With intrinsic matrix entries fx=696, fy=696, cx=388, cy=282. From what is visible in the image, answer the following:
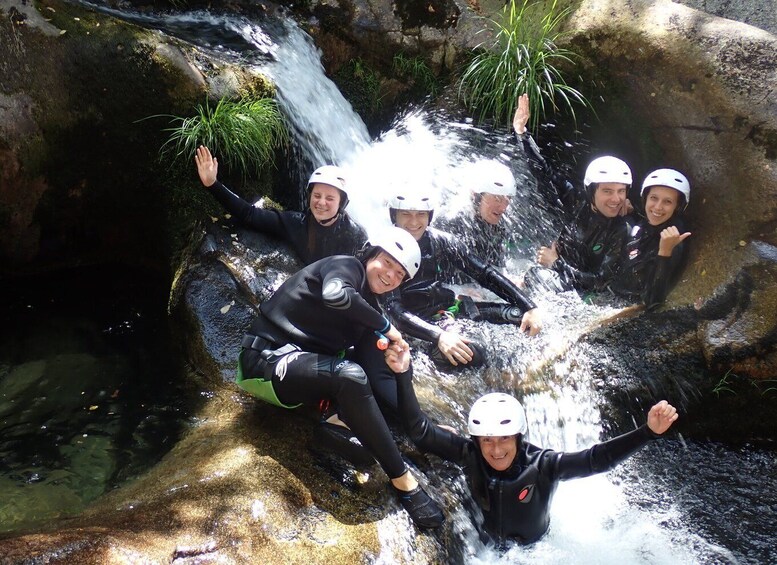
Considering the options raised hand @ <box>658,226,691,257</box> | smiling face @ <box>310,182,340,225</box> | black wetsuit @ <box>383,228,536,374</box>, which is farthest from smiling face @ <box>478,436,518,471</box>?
raised hand @ <box>658,226,691,257</box>

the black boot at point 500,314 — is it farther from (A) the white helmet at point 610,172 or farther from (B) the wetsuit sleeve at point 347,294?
(B) the wetsuit sleeve at point 347,294

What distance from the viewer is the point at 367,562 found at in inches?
139

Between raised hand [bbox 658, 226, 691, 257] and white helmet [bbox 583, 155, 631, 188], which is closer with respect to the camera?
raised hand [bbox 658, 226, 691, 257]

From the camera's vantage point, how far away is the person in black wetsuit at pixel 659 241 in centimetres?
614

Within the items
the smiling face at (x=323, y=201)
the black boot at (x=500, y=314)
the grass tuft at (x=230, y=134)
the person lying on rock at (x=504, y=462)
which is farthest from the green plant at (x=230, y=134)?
the person lying on rock at (x=504, y=462)

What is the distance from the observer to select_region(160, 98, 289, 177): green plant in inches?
230

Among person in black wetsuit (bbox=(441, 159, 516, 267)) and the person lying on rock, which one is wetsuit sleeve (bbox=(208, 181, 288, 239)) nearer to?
person in black wetsuit (bbox=(441, 159, 516, 267))

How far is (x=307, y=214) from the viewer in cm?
579

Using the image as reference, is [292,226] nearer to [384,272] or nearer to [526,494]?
[384,272]

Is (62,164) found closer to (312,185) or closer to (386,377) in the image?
(312,185)

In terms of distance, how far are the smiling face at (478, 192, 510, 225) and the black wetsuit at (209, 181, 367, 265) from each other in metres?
1.53

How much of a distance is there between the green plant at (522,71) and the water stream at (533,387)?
35 centimetres

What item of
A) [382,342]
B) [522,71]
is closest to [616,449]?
[382,342]

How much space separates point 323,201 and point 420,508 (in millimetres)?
2654
